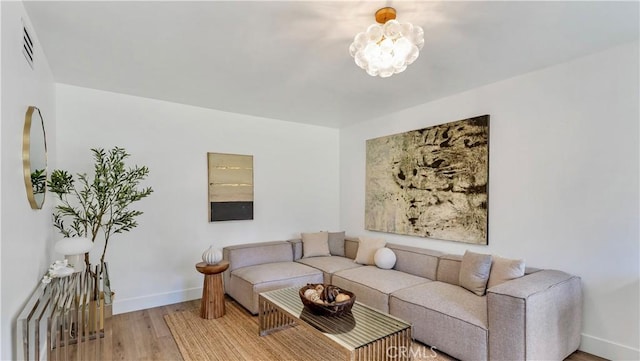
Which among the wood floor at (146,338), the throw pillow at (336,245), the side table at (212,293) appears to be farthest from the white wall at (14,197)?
the throw pillow at (336,245)

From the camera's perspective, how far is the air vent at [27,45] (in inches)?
71.6

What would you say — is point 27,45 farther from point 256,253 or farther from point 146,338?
point 256,253

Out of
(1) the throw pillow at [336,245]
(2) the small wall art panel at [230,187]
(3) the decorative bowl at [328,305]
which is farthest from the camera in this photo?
(1) the throw pillow at [336,245]

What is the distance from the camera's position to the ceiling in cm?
182

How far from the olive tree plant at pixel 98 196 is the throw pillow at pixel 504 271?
10.4ft

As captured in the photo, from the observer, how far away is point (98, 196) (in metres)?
2.68

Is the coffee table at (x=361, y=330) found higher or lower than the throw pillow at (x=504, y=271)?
lower

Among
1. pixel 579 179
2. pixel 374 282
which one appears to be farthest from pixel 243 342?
pixel 579 179

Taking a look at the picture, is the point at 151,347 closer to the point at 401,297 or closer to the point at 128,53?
the point at 401,297

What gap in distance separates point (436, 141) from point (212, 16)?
2602mm

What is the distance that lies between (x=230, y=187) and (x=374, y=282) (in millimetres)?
2161

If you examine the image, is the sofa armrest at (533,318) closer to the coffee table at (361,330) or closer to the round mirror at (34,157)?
the coffee table at (361,330)

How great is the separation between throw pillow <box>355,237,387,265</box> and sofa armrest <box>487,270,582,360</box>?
1.61 meters

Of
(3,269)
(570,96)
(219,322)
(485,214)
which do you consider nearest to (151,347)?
(219,322)
